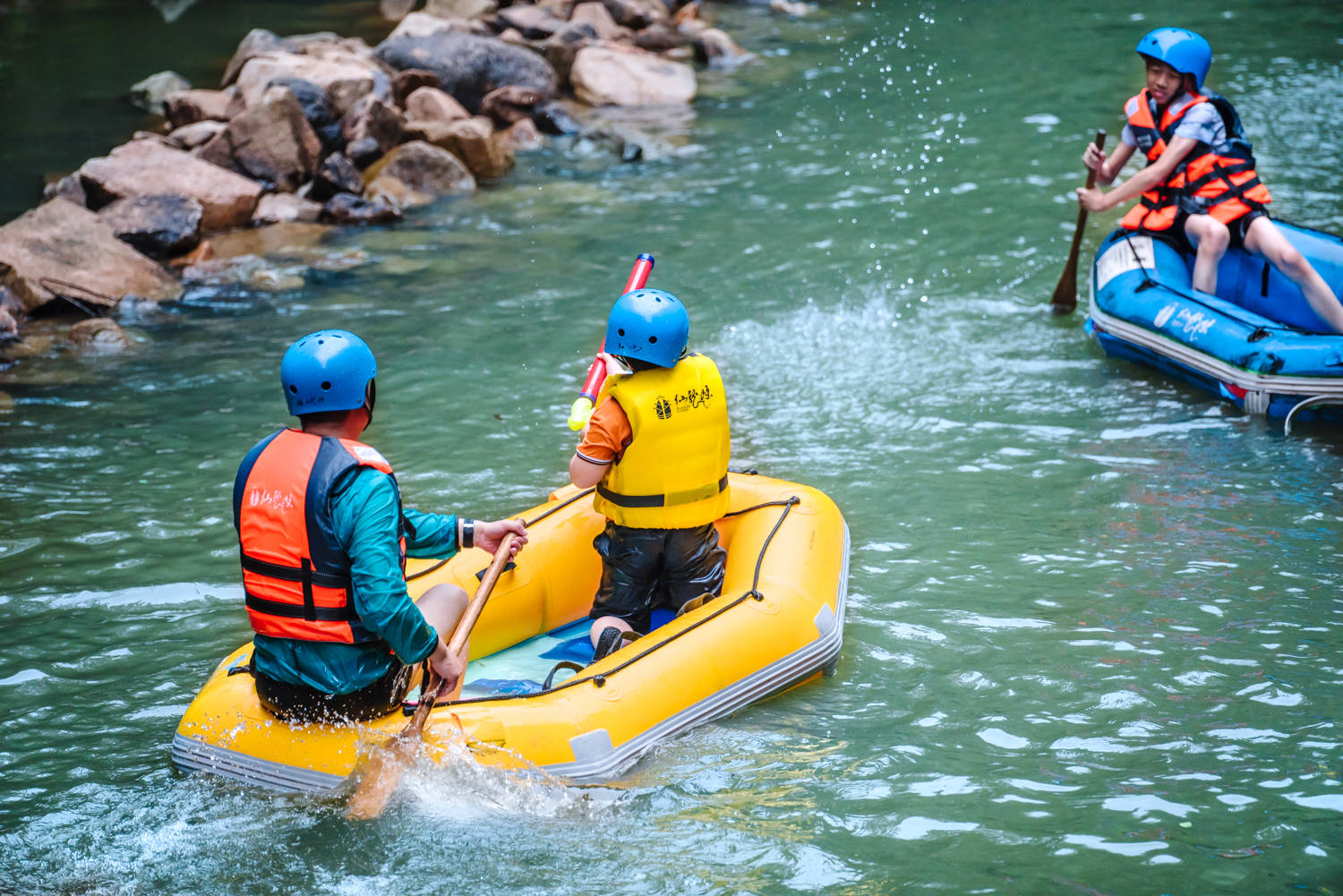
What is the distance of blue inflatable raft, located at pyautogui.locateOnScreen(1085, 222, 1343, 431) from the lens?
6.19 meters

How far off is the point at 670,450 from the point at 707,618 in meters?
0.58

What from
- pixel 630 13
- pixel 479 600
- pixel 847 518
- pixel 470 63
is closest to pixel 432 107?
pixel 470 63

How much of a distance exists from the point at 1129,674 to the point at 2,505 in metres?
5.21

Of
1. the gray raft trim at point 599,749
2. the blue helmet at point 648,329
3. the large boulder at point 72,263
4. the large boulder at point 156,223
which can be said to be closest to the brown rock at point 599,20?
the large boulder at point 156,223

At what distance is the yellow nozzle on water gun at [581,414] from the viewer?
4438 millimetres

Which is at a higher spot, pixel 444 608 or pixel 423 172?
pixel 423 172

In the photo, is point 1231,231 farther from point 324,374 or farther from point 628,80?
point 628,80

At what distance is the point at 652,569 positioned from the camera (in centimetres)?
446

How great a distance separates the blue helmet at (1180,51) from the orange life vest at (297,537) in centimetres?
521

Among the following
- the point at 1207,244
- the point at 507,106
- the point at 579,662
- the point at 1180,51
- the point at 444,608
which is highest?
the point at 1180,51

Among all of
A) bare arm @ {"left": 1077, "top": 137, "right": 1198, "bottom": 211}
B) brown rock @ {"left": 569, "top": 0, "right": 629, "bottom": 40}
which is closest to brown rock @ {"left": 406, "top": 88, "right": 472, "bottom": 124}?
brown rock @ {"left": 569, "top": 0, "right": 629, "bottom": 40}

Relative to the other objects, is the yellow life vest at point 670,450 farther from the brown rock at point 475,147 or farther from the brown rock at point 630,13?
the brown rock at point 630,13

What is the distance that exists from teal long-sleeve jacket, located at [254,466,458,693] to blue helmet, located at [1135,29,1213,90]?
5.19 m

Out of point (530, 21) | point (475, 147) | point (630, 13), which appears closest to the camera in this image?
point (475, 147)
